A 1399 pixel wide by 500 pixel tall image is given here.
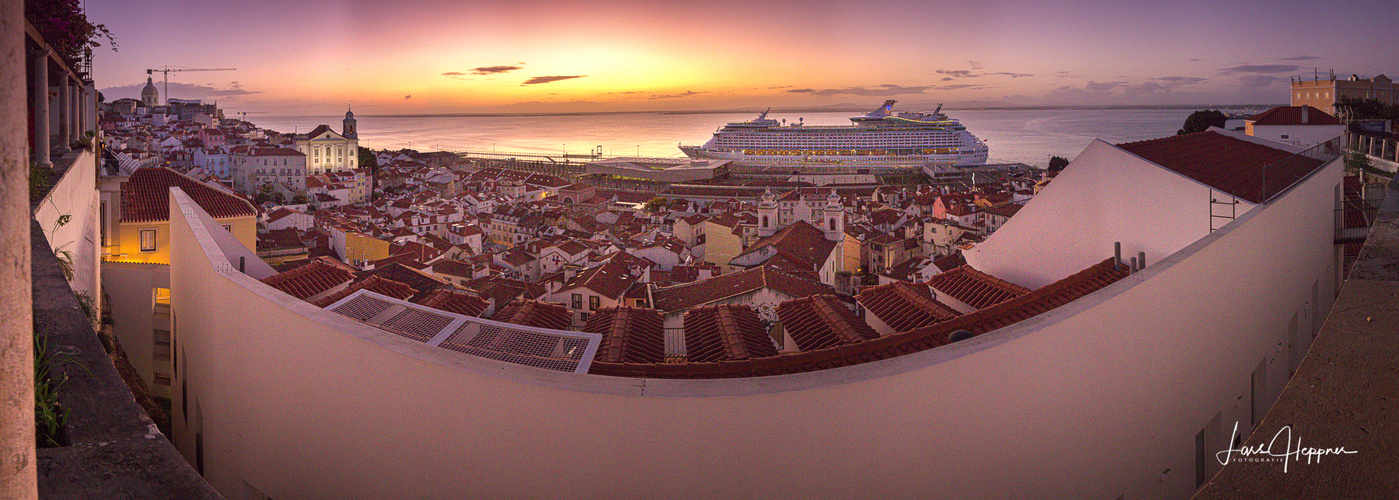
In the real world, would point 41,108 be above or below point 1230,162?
above

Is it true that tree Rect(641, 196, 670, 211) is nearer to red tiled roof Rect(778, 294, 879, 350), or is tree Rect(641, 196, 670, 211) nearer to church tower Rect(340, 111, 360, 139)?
church tower Rect(340, 111, 360, 139)

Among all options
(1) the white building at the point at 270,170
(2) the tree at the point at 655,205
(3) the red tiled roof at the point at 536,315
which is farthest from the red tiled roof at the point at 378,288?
(1) the white building at the point at 270,170

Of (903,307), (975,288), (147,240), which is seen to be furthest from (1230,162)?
(147,240)

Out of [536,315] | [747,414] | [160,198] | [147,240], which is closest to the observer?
[747,414]

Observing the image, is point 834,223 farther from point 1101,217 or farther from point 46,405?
point 46,405

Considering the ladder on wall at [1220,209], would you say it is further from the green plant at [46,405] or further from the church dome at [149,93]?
the church dome at [149,93]
